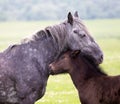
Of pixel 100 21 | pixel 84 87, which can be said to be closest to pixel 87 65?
pixel 84 87

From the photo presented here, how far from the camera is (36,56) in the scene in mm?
10781

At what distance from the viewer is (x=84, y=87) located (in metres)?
10.7

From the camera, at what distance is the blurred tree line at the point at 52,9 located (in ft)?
397

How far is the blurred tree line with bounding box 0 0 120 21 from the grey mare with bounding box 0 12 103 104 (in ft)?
348

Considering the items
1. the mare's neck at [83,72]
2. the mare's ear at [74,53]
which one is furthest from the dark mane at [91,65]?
the mare's ear at [74,53]

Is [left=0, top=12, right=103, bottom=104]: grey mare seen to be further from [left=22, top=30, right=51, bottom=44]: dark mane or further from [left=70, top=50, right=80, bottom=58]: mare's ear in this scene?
[left=70, top=50, right=80, bottom=58]: mare's ear

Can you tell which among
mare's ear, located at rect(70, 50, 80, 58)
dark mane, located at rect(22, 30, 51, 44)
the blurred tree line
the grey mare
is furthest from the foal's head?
the blurred tree line

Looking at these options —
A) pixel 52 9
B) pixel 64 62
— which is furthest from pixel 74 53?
pixel 52 9

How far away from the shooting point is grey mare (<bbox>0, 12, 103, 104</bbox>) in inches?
415

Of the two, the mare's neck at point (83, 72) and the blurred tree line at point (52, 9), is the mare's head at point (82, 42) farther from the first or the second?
the blurred tree line at point (52, 9)

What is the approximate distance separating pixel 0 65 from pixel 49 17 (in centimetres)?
11471

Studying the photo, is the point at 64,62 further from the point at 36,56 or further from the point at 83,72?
the point at 36,56

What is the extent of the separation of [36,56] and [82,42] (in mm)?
1007

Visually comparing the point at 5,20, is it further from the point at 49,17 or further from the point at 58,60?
the point at 58,60
